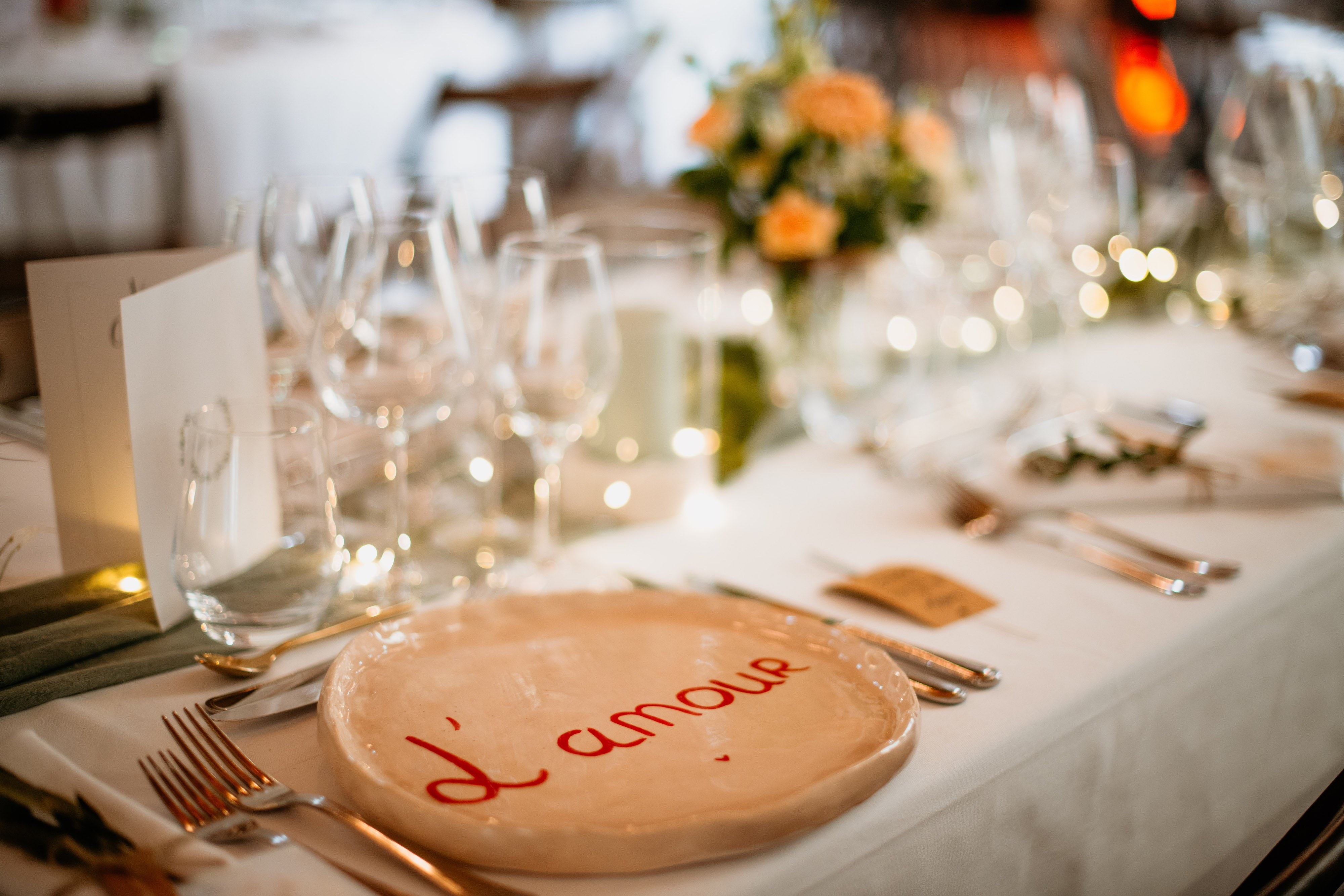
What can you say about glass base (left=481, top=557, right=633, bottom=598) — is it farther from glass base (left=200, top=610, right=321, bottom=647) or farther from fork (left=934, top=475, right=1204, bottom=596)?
fork (left=934, top=475, right=1204, bottom=596)

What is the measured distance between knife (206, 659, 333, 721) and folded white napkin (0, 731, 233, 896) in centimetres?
9

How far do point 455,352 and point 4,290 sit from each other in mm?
2651

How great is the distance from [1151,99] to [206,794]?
20.7 feet

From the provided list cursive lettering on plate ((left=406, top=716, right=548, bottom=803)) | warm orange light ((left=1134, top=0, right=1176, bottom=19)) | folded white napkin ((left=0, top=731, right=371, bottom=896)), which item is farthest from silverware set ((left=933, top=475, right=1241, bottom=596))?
warm orange light ((left=1134, top=0, right=1176, bottom=19))

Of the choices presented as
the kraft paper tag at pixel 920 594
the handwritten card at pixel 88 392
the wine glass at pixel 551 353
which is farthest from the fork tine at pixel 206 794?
the kraft paper tag at pixel 920 594

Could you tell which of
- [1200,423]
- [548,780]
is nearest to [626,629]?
[548,780]

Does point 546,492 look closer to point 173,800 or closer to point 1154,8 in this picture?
point 173,800

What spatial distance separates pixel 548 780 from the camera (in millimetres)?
581

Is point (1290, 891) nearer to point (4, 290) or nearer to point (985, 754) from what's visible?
point (985, 754)

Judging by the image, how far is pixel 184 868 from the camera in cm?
52

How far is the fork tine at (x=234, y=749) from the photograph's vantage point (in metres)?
0.59

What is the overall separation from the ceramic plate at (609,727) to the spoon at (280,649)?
0.28 ft

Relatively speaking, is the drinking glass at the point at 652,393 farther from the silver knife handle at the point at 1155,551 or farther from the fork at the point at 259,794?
the fork at the point at 259,794

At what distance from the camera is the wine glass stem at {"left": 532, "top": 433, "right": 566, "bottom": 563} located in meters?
0.92
